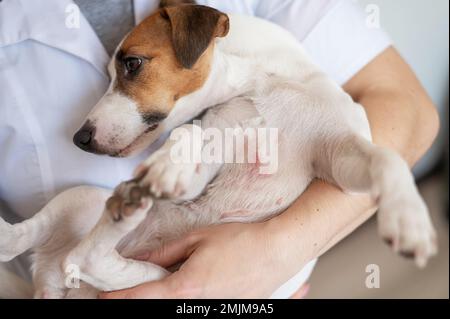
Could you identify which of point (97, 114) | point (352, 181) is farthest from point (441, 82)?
point (97, 114)

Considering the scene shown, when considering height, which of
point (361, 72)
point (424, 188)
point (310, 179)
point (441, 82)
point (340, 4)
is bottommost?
point (424, 188)

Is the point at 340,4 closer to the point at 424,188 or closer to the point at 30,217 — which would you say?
the point at 30,217

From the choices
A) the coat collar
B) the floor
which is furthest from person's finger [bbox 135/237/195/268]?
the floor

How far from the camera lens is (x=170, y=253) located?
3.09 ft

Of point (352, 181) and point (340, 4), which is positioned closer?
point (352, 181)

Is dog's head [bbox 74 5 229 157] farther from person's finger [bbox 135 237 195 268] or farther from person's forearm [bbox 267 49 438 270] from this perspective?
person's forearm [bbox 267 49 438 270]

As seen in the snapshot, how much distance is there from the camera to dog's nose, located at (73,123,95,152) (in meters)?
0.90

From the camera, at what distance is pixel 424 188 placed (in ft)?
5.77

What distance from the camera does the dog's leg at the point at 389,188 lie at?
64 centimetres

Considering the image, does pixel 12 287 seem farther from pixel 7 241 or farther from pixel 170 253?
pixel 170 253

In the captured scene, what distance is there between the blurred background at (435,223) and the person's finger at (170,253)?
2.13 feet

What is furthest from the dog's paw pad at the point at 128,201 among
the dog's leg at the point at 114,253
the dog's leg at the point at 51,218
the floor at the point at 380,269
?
the floor at the point at 380,269

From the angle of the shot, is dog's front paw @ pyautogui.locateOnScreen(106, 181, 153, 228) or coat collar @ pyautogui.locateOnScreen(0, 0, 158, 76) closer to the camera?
dog's front paw @ pyautogui.locateOnScreen(106, 181, 153, 228)

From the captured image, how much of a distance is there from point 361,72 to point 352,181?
0.41 metres
